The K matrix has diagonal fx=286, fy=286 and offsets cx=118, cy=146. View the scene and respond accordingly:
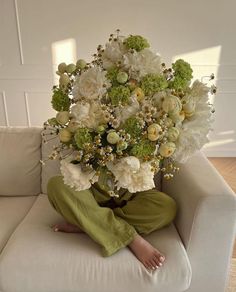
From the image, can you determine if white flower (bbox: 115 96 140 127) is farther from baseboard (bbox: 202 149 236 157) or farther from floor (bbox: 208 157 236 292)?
baseboard (bbox: 202 149 236 157)

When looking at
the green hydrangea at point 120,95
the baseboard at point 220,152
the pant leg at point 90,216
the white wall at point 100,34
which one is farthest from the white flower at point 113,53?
the baseboard at point 220,152

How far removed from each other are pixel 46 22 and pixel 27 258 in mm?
2120

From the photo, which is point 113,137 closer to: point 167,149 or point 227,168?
point 167,149

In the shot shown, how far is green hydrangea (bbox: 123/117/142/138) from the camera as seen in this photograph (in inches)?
31.5

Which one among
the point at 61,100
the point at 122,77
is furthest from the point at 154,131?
the point at 61,100

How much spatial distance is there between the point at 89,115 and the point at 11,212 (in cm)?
80

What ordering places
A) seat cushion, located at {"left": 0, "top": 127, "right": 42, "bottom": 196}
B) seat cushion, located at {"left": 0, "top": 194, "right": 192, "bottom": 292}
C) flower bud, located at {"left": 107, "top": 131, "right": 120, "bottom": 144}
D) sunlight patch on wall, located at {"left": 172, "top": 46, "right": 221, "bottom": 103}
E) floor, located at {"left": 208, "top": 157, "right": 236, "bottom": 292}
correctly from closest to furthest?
1. flower bud, located at {"left": 107, "top": 131, "right": 120, "bottom": 144}
2. seat cushion, located at {"left": 0, "top": 194, "right": 192, "bottom": 292}
3. seat cushion, located at {"left": 0, "top": 127, "right": 42, "bottom": 196}
4. floor, located at {"left": 208, "top": 157, "right": 236, "bottom": 292}
5. sunlight patch on wall, located at {"left": 172, "top": 46, "right": 221, "bottom": 103}

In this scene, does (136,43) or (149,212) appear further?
(149,212)

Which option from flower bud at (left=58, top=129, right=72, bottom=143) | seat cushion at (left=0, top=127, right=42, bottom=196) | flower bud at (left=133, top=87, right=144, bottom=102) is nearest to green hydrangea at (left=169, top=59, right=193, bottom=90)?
flower bud at (left=133, top=87, right=144, bottom=102)

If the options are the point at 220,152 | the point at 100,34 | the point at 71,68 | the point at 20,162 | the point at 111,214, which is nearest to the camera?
the point at 71,68

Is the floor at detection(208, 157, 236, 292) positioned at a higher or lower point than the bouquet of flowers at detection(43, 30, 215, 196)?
lower

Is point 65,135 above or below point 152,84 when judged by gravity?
below

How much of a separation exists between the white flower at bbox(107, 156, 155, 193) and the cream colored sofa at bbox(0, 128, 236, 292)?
0.31m

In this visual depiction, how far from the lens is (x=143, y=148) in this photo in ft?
2.70
